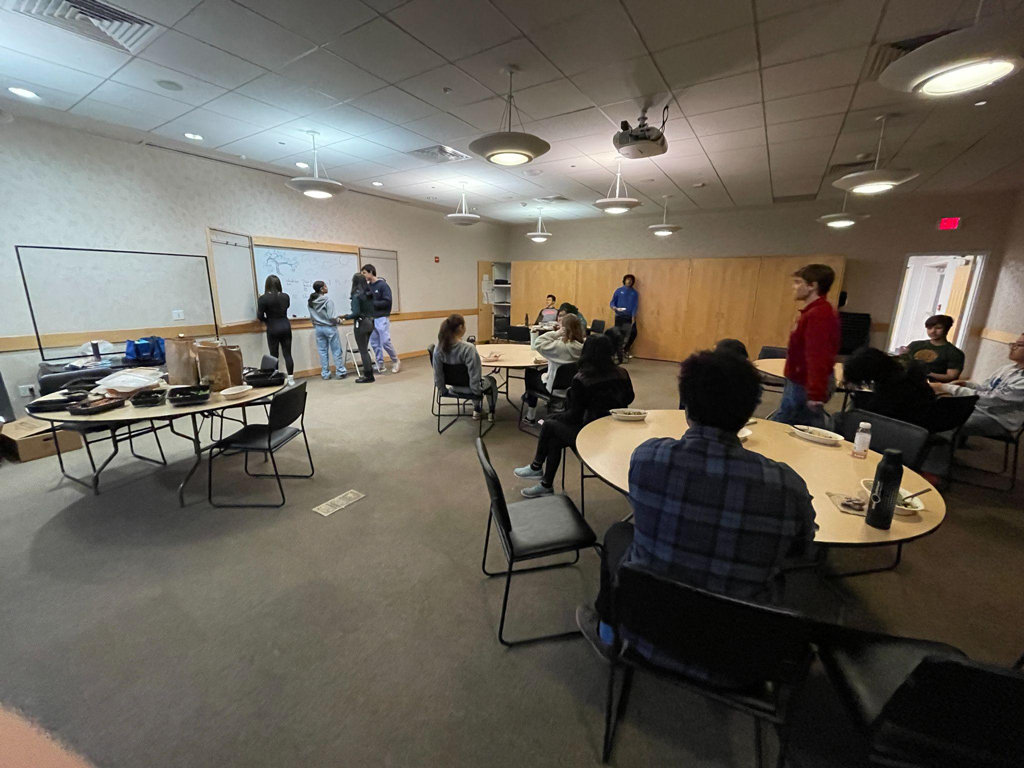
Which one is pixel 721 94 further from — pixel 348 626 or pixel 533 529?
pixel 348 626

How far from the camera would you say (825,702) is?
156cm

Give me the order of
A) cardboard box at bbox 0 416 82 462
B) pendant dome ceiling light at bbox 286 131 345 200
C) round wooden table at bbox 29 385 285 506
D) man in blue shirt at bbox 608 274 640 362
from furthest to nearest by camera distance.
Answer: man in blue shirt at bbox 608 274 640 362, pendant dome ceiling light at bbox 286 131 345 200, cardboard box at bbox 0 416 82 462, round wooden table at bbox 29 385 285 506

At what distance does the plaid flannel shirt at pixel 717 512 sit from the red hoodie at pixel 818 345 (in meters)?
1.80

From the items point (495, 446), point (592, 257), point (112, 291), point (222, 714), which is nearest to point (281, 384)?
point (495, 446)

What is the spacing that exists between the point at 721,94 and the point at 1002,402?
126 inches

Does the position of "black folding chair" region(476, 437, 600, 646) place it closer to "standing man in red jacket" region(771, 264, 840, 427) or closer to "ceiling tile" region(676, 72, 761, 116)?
"standing man in red jacket" region(771, 264, 840, 427)

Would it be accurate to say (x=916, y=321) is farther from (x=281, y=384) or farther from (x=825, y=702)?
(x=281, y=384)

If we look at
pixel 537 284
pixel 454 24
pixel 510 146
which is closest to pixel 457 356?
pixel 510 146

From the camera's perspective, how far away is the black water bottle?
133 cm

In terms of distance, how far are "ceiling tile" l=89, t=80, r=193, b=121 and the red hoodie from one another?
5229 millimetres

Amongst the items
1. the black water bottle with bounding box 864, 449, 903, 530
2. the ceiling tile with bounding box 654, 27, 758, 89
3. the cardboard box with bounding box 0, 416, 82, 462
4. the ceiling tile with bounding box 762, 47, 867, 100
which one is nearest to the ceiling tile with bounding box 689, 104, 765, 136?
the ceiling tile with bounding box 762, 47, 867, 100

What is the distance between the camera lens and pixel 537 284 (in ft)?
32.4

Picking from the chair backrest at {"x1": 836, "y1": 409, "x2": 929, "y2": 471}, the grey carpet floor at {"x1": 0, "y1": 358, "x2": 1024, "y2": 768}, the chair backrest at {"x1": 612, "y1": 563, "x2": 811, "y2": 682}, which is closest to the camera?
the chair backrest at {"x1": 612, "y1": 563, "x2": 811, "y2": 682}

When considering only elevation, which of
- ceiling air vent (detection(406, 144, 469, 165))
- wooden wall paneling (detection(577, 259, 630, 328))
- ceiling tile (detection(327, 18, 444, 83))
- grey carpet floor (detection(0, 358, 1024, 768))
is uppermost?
ceiling air vent (detection(406, 144, 469, 165))
